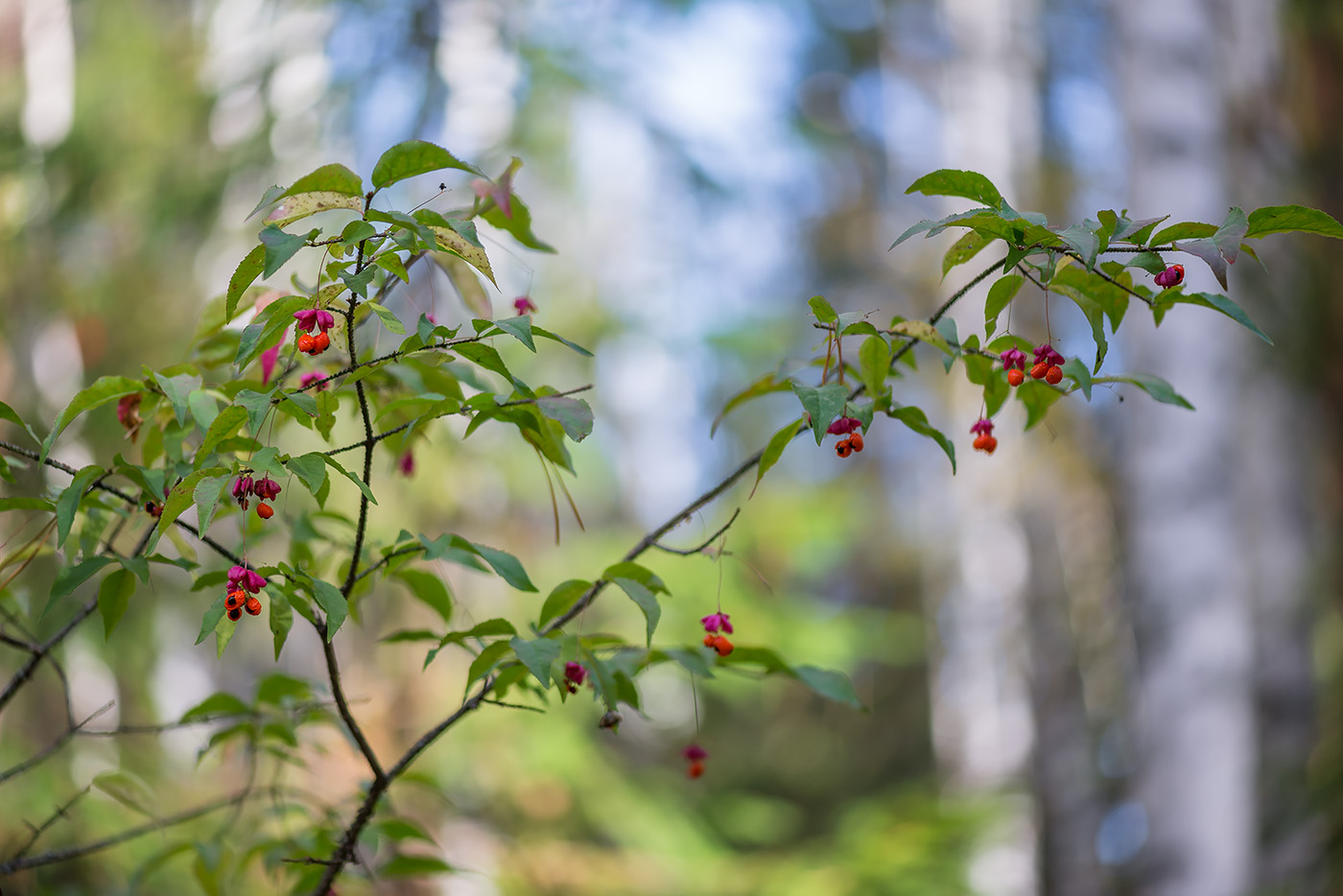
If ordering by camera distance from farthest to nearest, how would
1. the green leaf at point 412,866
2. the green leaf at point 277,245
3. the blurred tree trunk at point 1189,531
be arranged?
the blurred tree trunk at point 1189,531
the green leaf at point 412,866
the green leaf at point 277,245

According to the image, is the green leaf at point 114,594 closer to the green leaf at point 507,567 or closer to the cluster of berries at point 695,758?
the green leaf at point 507,567

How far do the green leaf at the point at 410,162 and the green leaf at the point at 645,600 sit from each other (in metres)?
0.45

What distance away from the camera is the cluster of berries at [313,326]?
2.94ft

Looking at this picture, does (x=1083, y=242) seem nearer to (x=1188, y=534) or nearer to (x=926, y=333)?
(x=926, y=333)

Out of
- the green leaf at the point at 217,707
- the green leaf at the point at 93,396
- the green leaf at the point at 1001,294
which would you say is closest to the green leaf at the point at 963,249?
the green leaf at the point at 1001,294

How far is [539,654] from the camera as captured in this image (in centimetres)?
91

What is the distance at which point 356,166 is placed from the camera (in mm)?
4000

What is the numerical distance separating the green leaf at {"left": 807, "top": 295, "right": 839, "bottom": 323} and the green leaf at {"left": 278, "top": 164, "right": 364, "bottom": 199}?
44 cm

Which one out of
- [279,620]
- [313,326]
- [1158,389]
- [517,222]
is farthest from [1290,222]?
[279,620]

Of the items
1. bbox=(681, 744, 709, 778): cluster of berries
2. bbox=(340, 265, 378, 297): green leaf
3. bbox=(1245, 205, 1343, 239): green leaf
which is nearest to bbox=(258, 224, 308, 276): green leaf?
bbox=(340, 265, 378, 297): green leaf

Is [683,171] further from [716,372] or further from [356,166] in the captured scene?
[716,372]

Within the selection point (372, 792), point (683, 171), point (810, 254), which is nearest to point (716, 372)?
point (810, 254)

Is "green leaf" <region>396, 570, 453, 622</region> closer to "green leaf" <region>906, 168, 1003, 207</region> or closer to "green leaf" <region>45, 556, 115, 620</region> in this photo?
"green leaf" <region>45, 556, 115, 620</region>

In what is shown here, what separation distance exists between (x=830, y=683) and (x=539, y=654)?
0.45 metres
